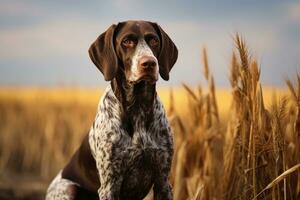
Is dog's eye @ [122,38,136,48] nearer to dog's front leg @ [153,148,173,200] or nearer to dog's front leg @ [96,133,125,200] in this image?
dog's front leg @ [96,133,125,200]

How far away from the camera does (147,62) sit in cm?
423

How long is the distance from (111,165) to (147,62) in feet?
3.13

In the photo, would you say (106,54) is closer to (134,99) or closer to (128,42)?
(128,42)

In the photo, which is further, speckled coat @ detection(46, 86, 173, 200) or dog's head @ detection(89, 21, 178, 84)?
speckled coat @ detection(46, 86, 173, 200)

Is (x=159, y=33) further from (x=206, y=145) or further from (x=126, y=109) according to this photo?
(x=206, y=145)

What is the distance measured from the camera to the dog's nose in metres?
4.23

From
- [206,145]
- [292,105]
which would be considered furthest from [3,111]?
[292,105]

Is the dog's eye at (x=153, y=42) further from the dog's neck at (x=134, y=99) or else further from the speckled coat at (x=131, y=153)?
the speckled coat at (x=131, y=153)

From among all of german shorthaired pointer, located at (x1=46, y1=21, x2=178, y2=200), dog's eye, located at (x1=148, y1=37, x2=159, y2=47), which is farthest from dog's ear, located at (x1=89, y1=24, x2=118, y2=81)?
dog's eye, located at (x1=148, y1=37, x2=159, y2=47)

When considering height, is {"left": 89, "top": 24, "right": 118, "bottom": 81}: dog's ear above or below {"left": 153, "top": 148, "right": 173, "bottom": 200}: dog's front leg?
above

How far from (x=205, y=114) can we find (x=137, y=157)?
5.42 feet

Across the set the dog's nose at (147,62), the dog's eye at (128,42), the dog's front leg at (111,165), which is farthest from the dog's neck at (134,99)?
the dog's nose at (147,62)

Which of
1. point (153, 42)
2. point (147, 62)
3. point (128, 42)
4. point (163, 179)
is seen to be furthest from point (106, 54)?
point (163, 179)

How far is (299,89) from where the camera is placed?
4.66 meters
